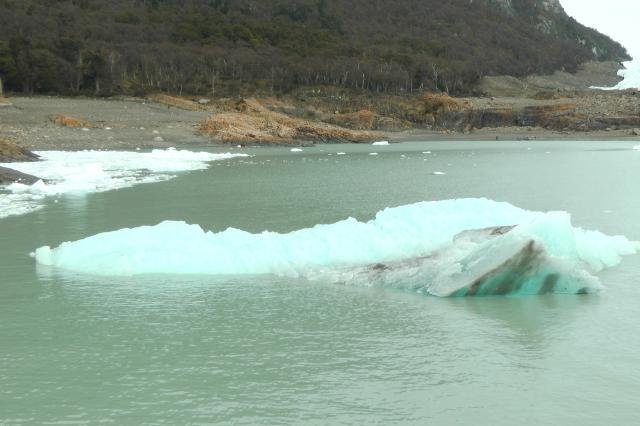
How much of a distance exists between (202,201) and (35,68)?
143 ft

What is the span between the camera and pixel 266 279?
9414 millimetres

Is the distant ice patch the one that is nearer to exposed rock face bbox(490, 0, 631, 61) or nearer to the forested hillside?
the forested hillside

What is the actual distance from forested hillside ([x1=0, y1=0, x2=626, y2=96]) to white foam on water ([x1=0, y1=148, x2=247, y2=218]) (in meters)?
26.9

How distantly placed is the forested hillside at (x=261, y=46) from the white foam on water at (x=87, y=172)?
88.2 ft

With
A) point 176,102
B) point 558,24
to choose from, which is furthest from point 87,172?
point 558,24

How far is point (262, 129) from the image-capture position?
5362 cm

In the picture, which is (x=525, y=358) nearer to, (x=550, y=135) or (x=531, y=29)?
(x=550, y=135)

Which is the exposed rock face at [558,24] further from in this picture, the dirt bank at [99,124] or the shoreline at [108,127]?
the dirt bank at [99,124]

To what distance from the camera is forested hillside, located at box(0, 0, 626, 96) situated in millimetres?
61281

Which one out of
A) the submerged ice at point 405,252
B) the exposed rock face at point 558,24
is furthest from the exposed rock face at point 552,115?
the exposed rock face at point 558,24

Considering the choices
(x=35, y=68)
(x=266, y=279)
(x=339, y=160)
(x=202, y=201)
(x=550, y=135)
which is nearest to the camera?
(x=266, y=279)

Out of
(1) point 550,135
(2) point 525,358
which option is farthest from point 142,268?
(1) point 550,135

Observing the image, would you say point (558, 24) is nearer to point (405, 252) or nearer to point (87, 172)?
point (87, 172)

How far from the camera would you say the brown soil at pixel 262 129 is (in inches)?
1960
